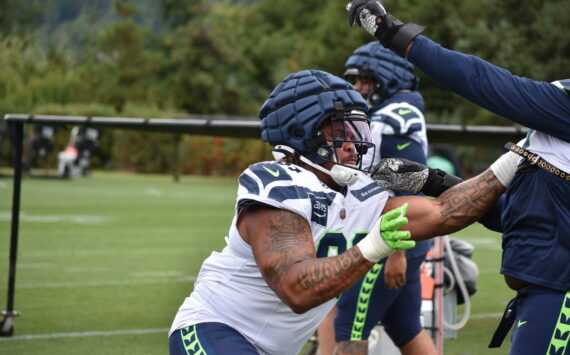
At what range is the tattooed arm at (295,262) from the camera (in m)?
2.72

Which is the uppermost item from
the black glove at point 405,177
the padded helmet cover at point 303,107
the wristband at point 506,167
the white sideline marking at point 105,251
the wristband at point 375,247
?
the padded helmet cover at point 303,107

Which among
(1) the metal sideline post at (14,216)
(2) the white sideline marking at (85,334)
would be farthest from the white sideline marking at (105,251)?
(1) the metal sideline post at (14,216)

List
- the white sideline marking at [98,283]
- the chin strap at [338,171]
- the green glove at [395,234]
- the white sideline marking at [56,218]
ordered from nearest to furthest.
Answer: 1. the green glove at [395,234]
2. the chin strap at [338,171]
3. the white sideline marking at [98,283]
4. the white sideline marking at [56,218]

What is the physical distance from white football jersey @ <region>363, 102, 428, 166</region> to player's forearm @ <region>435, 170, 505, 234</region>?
136cm

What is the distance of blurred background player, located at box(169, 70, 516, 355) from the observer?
9.46 ft

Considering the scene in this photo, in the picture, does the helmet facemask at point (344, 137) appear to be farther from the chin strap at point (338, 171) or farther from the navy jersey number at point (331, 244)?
the navy jersey number at point (331, 244)

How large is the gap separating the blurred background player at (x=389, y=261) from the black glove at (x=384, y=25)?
147cm

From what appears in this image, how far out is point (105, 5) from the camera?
435 feet

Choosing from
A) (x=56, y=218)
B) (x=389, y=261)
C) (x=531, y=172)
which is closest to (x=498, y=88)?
(x=531, y=172)

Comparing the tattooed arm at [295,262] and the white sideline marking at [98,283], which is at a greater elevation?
the tattooed arm at [295,262]

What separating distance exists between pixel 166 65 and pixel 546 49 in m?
24.6

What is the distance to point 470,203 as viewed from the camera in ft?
10.8

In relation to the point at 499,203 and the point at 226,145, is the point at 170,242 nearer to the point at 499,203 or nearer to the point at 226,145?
the point at 499,203

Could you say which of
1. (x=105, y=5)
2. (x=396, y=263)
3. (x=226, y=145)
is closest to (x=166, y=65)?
(x=226, y=145)
